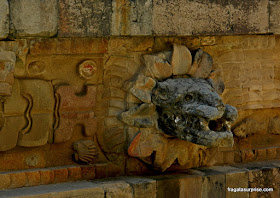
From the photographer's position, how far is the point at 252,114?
21.7 ft

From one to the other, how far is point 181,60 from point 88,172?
1421 millimetres

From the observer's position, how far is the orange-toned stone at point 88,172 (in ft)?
18.2

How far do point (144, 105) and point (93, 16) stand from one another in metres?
1.02

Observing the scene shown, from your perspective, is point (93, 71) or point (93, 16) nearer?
point (93, 16)

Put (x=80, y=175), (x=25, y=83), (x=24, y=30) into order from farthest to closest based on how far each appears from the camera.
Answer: (x=80, y=175)
(x=25, y=83)
(x=24, y=30)

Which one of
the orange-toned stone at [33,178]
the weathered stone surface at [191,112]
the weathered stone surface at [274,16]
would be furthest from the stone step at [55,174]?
the weathered stone surface at [274,16]

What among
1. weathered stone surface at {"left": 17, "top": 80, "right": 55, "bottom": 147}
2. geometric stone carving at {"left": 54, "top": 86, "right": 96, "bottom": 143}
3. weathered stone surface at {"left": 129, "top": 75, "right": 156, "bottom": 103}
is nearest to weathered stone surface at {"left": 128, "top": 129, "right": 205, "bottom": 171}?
weathered stone surface at {"left": 129, "top": 75, "right": 156, "bottom": 103}

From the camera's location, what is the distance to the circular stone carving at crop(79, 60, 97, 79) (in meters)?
5.42

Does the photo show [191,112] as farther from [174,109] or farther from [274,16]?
[274,16]

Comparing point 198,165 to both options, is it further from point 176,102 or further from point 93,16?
Result: point 93,16

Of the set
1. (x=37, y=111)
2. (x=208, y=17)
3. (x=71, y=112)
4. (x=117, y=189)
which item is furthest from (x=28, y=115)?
(x=208, y=17)

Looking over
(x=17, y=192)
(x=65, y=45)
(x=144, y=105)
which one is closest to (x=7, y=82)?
(x=65, y=45)

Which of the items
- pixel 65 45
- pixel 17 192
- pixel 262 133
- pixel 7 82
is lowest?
pixel 17 192

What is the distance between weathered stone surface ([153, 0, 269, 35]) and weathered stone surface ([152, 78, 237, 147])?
20.6 inches
